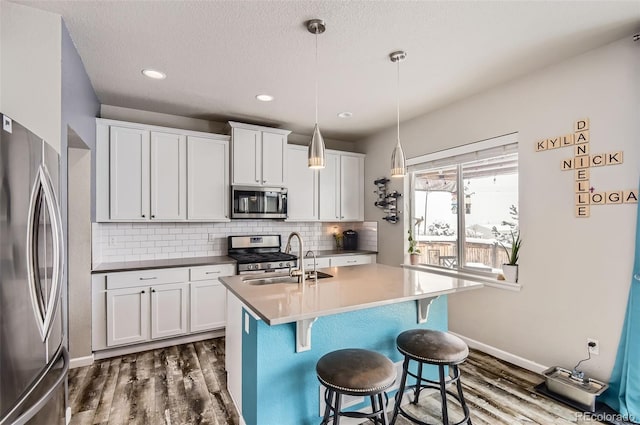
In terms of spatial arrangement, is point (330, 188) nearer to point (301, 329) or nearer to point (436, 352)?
point (301, 329)

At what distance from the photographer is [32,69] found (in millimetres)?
1870

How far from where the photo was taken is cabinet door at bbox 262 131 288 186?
4.19m

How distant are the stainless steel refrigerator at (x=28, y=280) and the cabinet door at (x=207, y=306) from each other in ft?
6.25

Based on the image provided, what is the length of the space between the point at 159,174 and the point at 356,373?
3.11 meters

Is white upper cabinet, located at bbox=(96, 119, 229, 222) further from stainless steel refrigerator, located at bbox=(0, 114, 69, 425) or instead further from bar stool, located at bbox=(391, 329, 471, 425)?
bar stool, located at bbox=(391, 329, 471, 425)

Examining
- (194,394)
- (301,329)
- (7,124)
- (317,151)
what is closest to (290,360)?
(301,329)

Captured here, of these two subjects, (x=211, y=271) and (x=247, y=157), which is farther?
(x=247, y=157)

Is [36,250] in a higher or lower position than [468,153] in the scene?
lower

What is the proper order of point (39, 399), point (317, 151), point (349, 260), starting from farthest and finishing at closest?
point (349, 260) → point (317, 151) → point (39, 399)

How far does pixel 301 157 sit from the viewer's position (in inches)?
181

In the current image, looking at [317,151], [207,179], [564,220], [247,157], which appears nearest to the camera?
[317,151]

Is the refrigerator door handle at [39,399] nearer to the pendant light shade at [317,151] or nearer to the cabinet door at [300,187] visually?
the pendant light shade at [317,151]

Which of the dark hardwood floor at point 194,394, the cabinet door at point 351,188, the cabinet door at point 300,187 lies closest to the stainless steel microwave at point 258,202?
the cabinet door at point 300,187

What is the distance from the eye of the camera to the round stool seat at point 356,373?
1.54 metres
